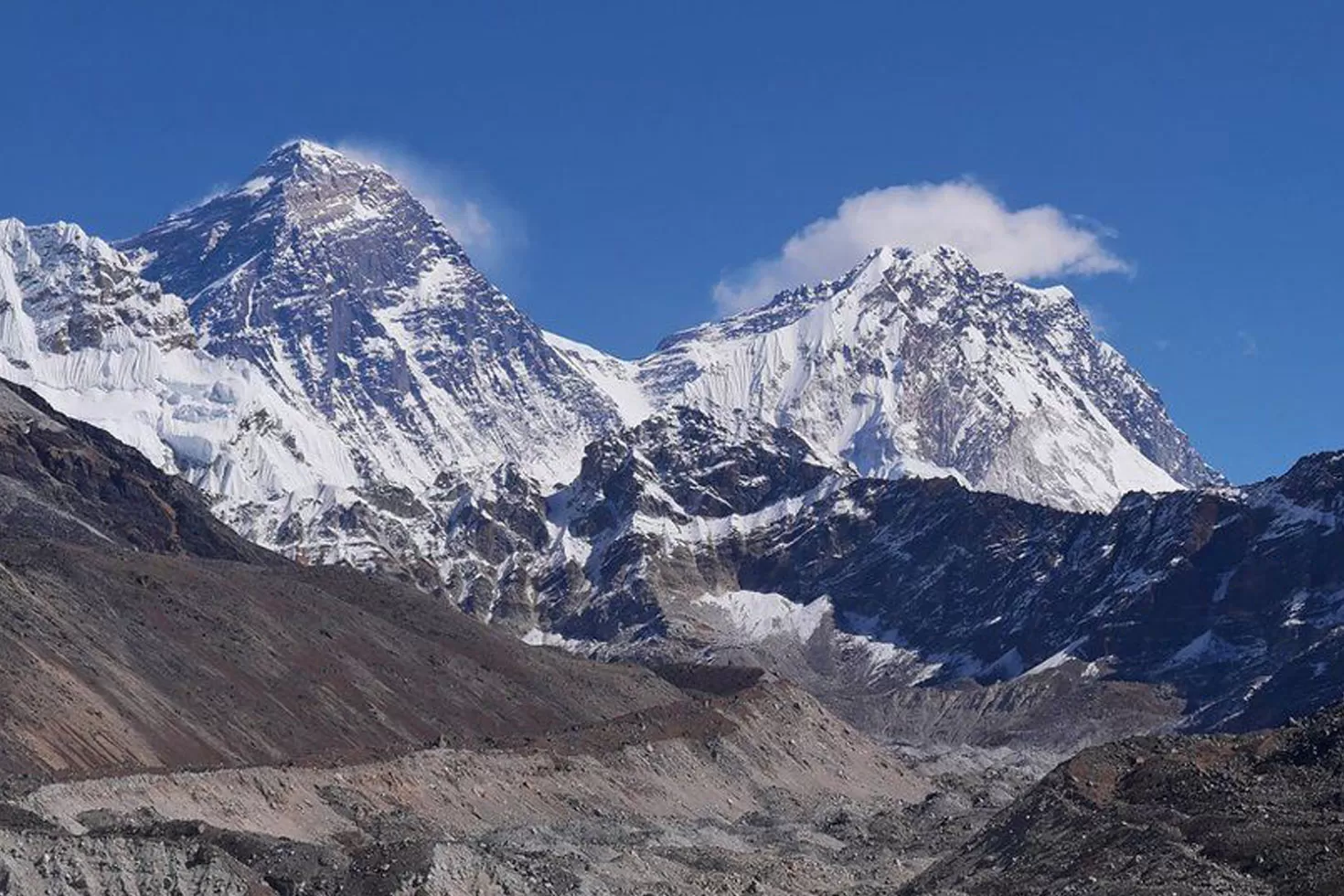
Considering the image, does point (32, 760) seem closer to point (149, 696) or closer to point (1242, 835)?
point (149, 696)

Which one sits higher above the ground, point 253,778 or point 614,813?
point 614,813

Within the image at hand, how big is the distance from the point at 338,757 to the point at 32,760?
2307 centimetres

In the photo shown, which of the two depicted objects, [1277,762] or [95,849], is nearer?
[95,849]

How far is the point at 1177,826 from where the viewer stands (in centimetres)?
12119

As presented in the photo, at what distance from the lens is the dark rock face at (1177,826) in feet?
364

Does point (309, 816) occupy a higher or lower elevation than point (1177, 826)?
lower

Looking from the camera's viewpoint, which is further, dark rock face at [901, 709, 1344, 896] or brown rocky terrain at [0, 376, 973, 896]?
brown rocky terrain at [0, 376, 973, 896]

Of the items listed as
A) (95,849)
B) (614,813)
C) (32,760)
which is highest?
(614,813)

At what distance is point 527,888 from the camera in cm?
12369

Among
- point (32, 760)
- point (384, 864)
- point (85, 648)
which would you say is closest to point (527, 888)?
point (384, 864)

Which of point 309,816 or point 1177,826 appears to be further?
point 309,816

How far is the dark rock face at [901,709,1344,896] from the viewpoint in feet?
364

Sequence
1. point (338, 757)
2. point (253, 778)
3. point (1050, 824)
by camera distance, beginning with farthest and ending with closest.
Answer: point (338, 757)
point (253, 778)
point (1050, 824)

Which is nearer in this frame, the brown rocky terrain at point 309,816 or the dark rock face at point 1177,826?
the dark rock face at point 1177,826
